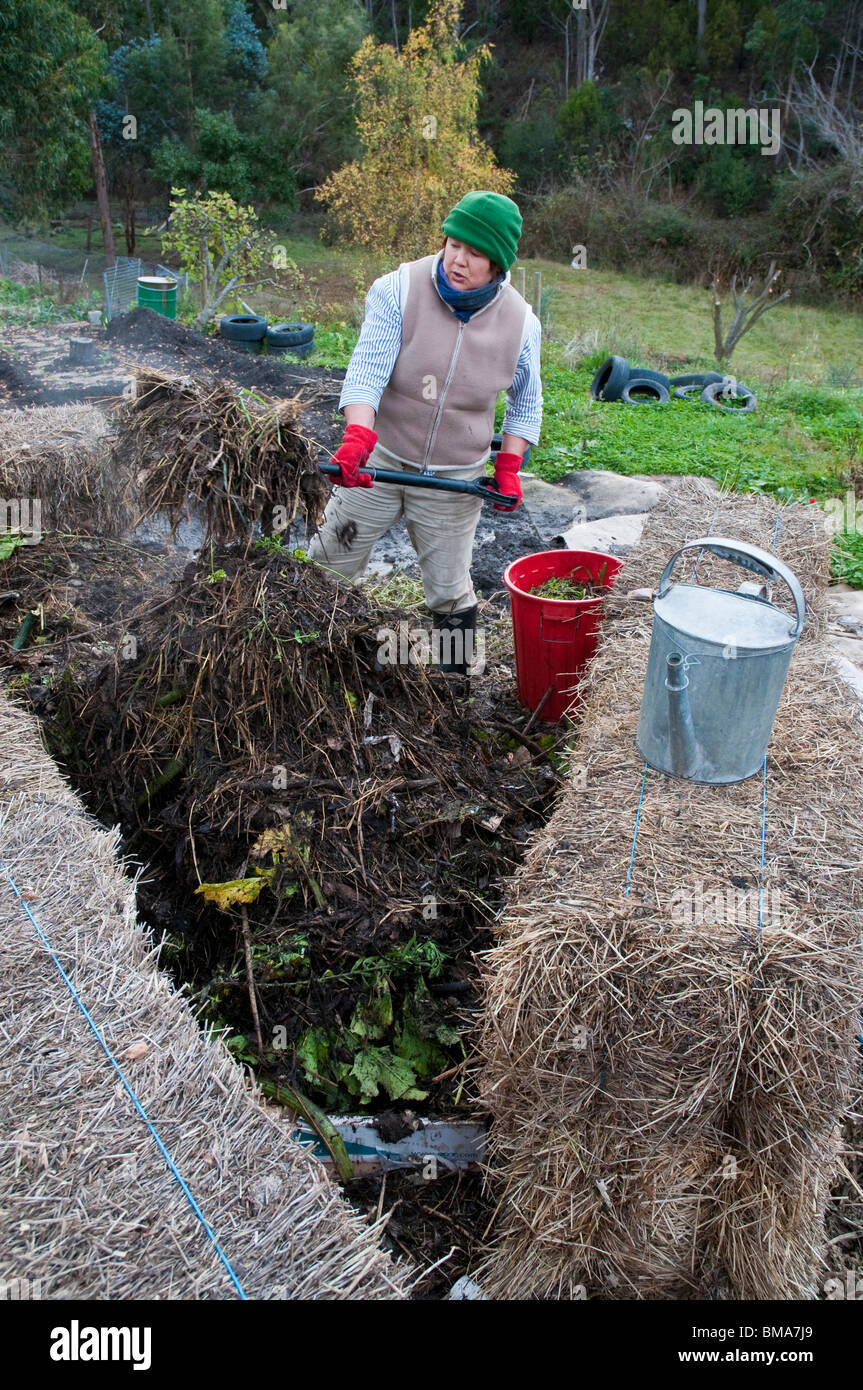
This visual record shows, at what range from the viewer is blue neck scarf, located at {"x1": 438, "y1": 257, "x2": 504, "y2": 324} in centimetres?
350

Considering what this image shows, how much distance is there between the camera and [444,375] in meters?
3.67

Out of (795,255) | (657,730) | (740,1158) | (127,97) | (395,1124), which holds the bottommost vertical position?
(395,1124)

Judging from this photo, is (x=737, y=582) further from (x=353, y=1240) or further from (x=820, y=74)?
(x=820, y=74)

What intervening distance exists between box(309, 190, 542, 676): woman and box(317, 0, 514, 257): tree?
11532mm

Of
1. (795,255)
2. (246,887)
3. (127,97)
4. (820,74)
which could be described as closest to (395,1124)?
(246,887)

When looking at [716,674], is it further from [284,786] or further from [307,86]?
[307,86]

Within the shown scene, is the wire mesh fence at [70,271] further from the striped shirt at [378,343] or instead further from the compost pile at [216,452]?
the compost pile at [216,452]

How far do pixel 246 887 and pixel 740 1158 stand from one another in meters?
1.57

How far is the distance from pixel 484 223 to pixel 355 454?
3.08ft

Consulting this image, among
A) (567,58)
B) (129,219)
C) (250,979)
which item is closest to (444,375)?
(250,979)

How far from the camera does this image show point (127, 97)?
24594 millimetres

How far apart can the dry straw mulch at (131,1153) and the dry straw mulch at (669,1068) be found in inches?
17.7
